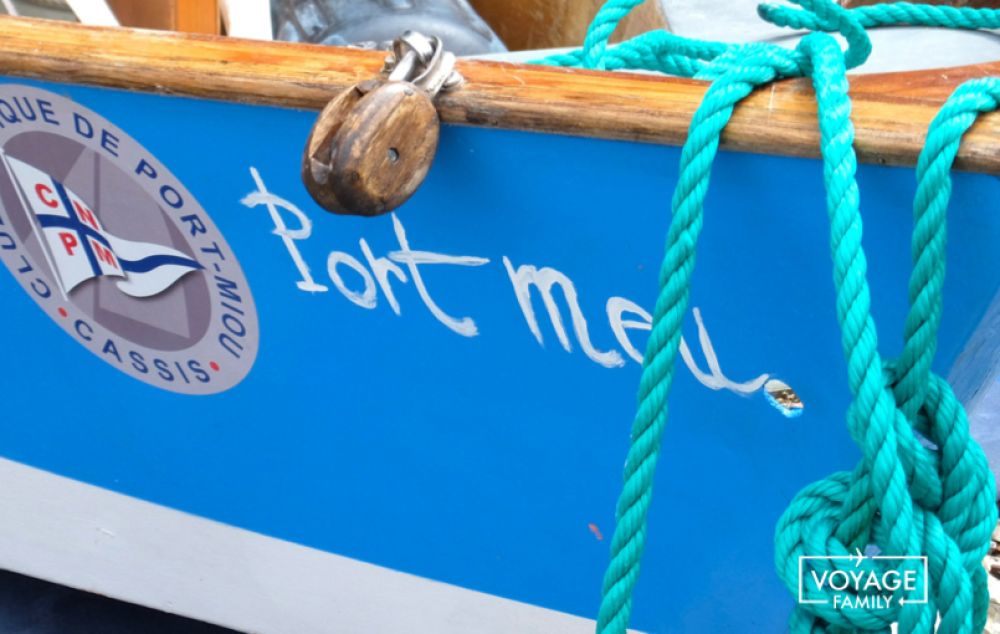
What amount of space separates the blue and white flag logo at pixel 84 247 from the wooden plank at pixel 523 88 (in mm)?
150

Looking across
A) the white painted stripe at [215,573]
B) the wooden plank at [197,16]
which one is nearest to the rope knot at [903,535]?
the white painted stripe at [215,573]

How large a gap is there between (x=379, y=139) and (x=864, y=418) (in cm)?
51

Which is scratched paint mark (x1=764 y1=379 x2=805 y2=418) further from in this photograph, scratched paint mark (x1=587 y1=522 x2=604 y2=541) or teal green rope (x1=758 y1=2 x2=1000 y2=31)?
A: teal green rope (x1=758 y1=2 x2=1000 y2=31)

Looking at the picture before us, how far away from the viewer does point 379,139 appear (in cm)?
103

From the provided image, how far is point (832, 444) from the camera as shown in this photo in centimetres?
123

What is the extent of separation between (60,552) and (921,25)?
1675mm

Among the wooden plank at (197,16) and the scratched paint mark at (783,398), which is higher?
the wooden plank at (197,16)

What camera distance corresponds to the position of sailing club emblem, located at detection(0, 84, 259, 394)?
134 centimetres

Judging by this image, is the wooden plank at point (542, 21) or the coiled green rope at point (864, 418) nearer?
the coiled green rope at point (864, 418)

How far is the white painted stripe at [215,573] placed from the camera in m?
1.56

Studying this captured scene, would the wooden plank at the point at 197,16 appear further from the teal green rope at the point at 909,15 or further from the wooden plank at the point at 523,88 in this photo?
the teal green rope at the point at 909,15

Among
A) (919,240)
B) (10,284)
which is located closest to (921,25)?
(919,240)

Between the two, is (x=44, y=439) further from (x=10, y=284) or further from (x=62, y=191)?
(x=62, y=191)

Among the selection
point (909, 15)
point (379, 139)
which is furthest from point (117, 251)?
point (909, 15)
